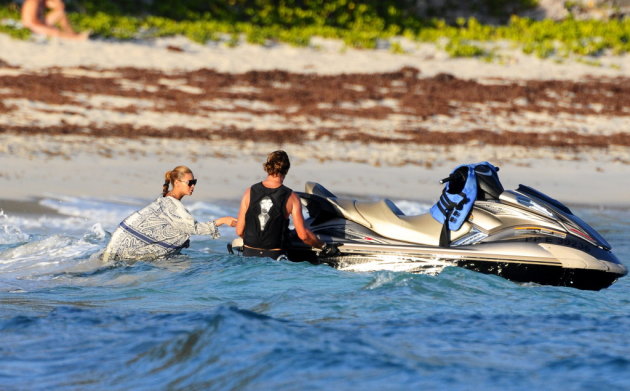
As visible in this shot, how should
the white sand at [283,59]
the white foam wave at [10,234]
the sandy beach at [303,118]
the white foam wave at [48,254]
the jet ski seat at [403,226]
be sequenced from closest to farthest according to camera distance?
the jet ski seat at [403,226] < the white foam wave at [48,254] < the white foam wave at [10,234] < the sandy beach at [303,118] < the white sand at [283,59]

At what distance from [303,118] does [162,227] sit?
13.9 m

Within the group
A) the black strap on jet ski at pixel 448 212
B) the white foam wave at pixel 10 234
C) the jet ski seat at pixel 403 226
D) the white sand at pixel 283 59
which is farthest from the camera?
the white sand at pixel 283 59

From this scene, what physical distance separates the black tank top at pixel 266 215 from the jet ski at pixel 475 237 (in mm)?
250

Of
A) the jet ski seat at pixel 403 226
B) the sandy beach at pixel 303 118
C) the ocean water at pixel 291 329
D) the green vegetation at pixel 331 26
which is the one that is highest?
the green vegetation at pixel 331 26

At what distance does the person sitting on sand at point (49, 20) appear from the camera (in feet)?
90.2

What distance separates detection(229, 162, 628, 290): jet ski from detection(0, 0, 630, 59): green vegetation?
2088 centimetres

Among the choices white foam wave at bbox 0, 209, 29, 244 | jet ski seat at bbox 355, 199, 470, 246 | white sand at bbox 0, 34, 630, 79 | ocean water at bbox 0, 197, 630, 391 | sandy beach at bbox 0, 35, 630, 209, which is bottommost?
ocean water at bbox 0, 197, 630, 391

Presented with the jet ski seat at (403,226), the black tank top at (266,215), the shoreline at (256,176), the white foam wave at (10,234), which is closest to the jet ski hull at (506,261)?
the jet ski seat at (403,226)

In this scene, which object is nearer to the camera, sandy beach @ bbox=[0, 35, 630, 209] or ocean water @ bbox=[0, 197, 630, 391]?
ocean water @ bbox=[0, 197, 630, 391]

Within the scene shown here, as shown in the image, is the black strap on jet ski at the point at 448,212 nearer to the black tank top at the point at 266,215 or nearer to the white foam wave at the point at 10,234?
the black tank top at the point at 266,215

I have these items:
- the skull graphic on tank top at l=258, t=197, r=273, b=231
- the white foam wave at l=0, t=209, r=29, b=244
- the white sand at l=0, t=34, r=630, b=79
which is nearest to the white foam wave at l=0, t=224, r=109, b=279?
the white foam wave at l=0, t=209, r=29, b=244

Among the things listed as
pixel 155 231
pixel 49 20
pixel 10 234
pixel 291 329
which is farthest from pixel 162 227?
pixel 49 20

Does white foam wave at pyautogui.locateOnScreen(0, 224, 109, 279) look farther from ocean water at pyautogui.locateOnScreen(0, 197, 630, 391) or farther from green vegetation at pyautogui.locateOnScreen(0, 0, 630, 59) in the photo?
green vegetation at pyautogui.locateOnScreen(0, 0, 630, 59)

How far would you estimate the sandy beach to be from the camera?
639 inches
